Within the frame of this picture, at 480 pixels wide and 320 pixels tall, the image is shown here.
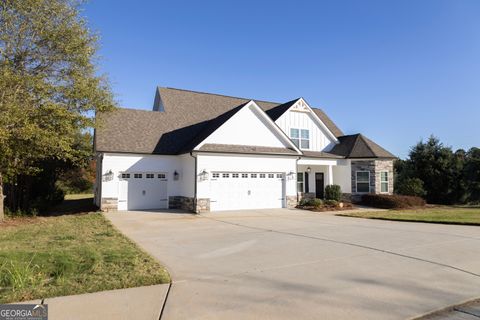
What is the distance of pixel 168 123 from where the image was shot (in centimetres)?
2344

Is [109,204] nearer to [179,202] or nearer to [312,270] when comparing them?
[179,202]

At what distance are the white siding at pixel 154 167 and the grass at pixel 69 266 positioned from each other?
8423 millimetres

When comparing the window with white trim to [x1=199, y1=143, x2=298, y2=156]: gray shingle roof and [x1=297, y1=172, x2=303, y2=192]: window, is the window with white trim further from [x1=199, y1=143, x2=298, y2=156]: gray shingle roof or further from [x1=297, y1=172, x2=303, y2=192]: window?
[x1=199, y1=143, x2=298, y2=156]: gray shingle roof

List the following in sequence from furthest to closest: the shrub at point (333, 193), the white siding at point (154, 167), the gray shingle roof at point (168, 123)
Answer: the shrub at point (333, 193) < the gray shingle roof at point (168, 123) < the white siding at point (154, 167)

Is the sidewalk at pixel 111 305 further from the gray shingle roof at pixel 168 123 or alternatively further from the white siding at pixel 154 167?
the white siding at pixel 154 167

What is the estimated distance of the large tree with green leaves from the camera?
1293cm

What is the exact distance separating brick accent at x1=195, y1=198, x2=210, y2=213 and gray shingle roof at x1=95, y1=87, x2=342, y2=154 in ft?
9.80

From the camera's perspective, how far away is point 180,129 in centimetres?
2341

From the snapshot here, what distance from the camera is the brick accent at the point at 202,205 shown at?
18266 millimetres

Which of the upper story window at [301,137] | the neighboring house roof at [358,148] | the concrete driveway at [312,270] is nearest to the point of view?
the concrete driveway at [312,270]

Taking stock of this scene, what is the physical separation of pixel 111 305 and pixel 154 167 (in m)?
15.9

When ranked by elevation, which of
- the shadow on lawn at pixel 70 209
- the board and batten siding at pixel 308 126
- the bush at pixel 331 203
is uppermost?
the board and batten siding at pixel 308 126

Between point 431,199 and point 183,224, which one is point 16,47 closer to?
point 183,224

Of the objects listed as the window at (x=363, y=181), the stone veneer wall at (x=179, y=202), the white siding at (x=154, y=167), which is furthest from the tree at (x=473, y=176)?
the stone veneer wall at (x=179, y=202)
